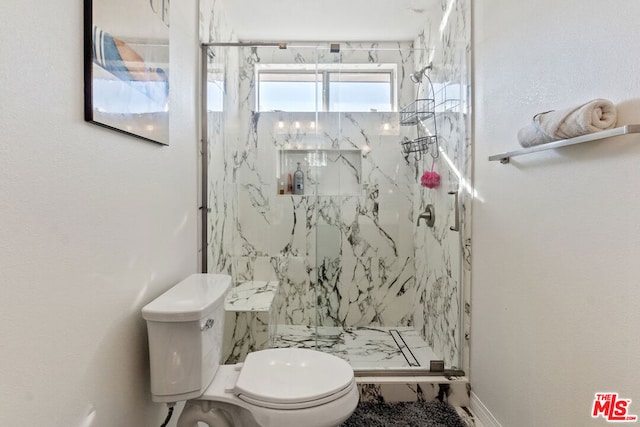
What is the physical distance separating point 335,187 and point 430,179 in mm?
736

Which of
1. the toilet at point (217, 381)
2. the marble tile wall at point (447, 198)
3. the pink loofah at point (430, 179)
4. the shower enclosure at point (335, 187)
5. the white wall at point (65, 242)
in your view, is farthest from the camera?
the shower enclosure at point (335, 187)

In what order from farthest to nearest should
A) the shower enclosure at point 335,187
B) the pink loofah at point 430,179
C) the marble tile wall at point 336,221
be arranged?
the marble tile wall at point 336,221 < the shower enclosure at point 335,187 < the pink loofah at point 430,179

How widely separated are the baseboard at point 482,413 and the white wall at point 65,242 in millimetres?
1578

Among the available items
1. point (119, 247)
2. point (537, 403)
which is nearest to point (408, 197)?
point (537, 403)

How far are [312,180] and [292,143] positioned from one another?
350 mm

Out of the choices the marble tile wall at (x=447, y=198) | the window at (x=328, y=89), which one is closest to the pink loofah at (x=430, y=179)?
the marble tile wall at (x=447, y=198)

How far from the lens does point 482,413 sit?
185cm

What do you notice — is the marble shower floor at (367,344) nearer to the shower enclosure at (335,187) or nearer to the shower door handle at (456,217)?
the shower enclosure at (335,187)

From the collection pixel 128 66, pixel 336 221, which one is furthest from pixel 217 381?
pixel 336 221

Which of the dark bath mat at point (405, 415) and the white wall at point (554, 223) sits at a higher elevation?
the white wall at point (554, 223)

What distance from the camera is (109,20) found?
3.46ft

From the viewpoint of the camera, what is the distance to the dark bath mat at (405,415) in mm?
1805

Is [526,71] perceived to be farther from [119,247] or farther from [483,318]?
[119,247]

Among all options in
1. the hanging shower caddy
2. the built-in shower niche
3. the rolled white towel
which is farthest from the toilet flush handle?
the hanging shower caddy
